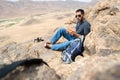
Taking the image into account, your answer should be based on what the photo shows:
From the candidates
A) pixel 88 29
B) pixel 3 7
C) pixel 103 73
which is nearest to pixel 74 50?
pixel 88 29

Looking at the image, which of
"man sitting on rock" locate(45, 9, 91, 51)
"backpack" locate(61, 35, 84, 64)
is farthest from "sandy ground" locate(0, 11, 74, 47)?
"backpack" locate(61, 35, 84, 64)

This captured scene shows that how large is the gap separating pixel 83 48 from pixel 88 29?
0.78 metres

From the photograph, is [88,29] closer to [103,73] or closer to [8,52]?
[8,52]

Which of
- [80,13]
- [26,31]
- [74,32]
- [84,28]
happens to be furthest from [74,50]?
[26,31]

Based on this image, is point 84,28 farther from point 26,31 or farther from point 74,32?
point 26,31

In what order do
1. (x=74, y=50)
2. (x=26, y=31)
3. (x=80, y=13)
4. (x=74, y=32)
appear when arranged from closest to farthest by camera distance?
(x=74, y=50) < (x=80, y=13) < (x=74, y=32) < (x=26, y=31)

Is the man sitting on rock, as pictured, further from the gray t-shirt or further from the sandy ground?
the sandy ground

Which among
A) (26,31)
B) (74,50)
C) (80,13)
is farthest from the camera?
(26,31)

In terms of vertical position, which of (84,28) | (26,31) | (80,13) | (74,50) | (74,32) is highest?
(80,13)

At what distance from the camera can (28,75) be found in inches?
179

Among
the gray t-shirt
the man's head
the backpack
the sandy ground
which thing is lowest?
the sandy ground

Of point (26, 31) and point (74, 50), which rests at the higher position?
point (74, 50)

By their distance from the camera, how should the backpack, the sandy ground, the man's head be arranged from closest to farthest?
the backpack < the man's head < the sandy ground

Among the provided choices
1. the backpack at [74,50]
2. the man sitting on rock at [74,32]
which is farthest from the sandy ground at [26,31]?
the backpack at [74,50]
